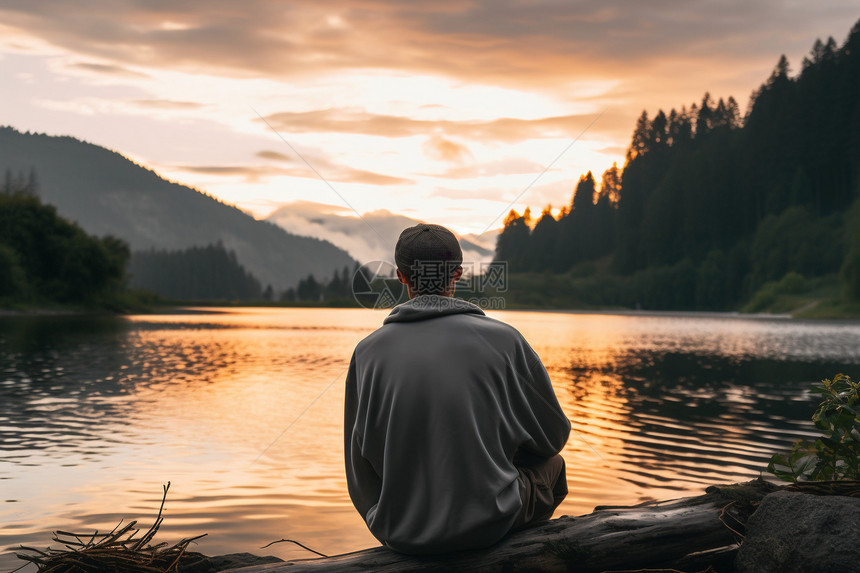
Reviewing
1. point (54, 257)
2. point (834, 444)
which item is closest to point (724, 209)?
point (54, 257)

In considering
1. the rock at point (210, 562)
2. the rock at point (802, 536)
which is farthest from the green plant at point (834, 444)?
the rock at point (210, 562)

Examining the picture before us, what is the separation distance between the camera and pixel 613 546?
4.06m

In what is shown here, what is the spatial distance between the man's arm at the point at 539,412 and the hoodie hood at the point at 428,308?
1.30ft

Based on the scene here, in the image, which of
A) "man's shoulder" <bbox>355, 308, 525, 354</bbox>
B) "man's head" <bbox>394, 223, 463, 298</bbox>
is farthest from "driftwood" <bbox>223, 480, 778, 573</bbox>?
"man's head" <bbox>394, 223, 463, 298</bbox>

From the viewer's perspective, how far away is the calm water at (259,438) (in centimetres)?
719

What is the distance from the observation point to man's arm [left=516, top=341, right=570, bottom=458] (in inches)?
146

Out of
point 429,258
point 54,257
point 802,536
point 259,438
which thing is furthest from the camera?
point 54,257

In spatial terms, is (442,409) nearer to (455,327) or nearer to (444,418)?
(444,418)

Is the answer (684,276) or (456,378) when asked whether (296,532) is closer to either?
(456,378)

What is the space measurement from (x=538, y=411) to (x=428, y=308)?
85cm

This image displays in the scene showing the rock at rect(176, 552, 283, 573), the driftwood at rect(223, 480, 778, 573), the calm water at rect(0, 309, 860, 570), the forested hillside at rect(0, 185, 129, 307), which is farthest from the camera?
the forested hillside at rect(0, 185, 129, 307)

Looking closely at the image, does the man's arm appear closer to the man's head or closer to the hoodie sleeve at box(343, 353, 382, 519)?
the man's head

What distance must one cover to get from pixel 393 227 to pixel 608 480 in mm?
4994

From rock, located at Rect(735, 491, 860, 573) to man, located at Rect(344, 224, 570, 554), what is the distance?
1.41m
